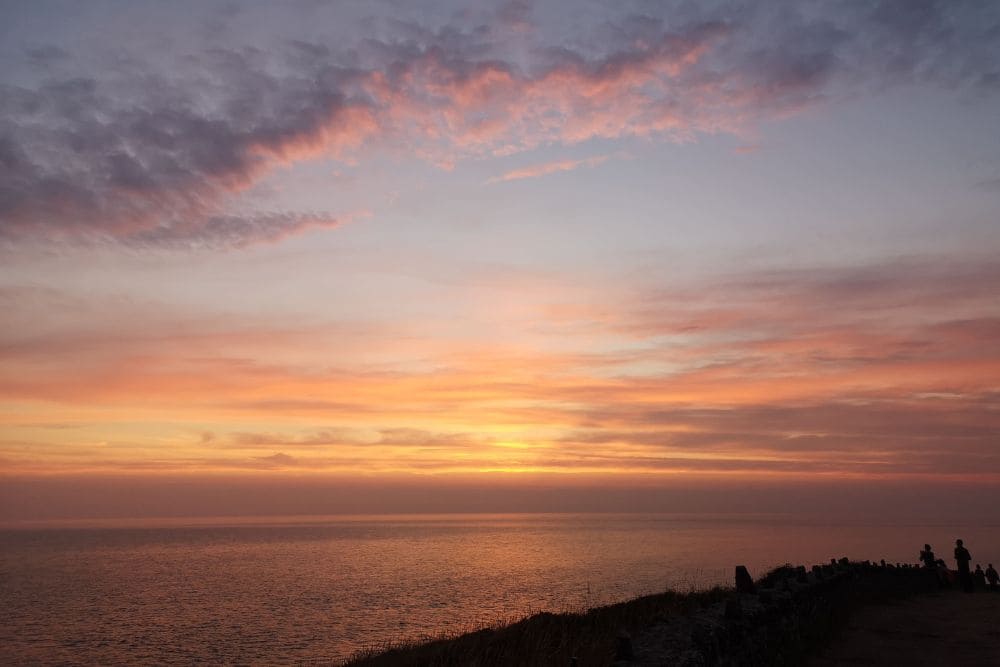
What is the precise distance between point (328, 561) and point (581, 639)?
91518mm

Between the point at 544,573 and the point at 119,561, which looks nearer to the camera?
the point at 544,573

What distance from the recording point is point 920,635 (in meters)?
21.2

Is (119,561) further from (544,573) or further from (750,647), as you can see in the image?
(750,647)

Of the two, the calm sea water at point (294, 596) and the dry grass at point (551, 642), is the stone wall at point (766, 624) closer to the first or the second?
the dry grass at point (551, 642)

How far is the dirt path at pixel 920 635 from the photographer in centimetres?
1795

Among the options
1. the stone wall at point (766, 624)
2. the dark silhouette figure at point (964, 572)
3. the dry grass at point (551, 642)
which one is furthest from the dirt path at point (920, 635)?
the dry grass at point (551, 642)

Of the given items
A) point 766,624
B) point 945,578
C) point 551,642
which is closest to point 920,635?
point 766,624

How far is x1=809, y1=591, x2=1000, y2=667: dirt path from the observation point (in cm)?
1795

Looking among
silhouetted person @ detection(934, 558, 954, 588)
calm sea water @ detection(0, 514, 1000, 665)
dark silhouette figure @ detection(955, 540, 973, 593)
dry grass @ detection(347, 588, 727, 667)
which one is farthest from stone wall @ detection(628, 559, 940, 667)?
calm sea water @ detection(0, 514, 1000, 665)

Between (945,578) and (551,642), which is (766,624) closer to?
(551,642)

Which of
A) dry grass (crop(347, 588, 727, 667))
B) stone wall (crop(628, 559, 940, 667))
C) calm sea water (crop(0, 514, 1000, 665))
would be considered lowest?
calm sea water (crop(0, 514, 1000, 665))

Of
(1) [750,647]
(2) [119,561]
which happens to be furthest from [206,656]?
(2) [119,561]

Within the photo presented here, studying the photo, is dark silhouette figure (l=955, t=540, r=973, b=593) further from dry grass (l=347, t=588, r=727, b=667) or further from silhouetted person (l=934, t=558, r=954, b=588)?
dry grass (l=347, t=588, r=727, b=667)

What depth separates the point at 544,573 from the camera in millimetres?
78625
